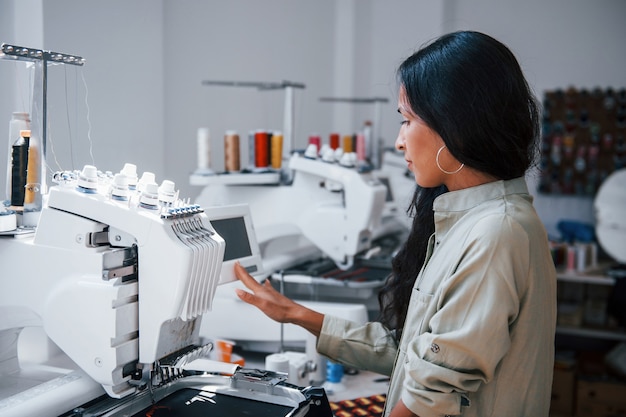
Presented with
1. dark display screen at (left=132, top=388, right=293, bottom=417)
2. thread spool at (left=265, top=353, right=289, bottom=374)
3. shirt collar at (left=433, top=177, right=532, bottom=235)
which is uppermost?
shirt collar at (left=433, top=177, right=532, bottom=235)

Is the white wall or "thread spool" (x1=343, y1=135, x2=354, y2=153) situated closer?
the white wall

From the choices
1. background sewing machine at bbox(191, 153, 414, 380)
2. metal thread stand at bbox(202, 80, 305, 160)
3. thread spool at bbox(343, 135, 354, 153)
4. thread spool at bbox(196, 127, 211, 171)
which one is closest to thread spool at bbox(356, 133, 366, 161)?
thread spool at bbox(343, 135, 354, 153)

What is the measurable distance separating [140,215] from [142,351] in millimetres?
265

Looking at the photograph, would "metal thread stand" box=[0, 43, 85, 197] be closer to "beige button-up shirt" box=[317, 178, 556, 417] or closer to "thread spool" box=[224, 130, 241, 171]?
"beige button-up shirt" box=[317, 178, 556, 417]

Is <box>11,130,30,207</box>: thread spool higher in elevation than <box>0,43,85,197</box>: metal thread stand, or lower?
lower

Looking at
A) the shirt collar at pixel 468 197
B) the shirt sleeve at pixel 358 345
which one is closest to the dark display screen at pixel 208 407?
the shirt sleeve at pixel 358 345

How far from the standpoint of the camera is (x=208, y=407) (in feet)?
4.75

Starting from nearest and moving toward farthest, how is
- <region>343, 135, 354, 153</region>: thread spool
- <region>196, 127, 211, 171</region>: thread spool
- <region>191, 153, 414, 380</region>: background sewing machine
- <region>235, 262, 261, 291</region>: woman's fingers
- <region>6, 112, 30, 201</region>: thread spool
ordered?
<region>6, 112, 30, 201</region>: thread spool → <region>235, 262, 261, 291</region>: woman's fingers → <region>191, 153, 414, 380</region>: background sewing machine → <region>196, 127, 211, 171</region>: thread spool → <region>343, 135, 354, 153</region>: thread spool

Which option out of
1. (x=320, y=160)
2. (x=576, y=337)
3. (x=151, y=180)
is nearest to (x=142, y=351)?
(x=151, y=180)

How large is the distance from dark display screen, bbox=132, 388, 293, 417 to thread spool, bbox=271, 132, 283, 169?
1.56 meters

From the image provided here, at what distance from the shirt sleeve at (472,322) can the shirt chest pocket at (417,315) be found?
62 mm

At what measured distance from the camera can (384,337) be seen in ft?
5.34

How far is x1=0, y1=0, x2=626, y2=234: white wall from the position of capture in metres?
2.53

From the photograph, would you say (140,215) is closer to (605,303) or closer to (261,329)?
(261,329)
